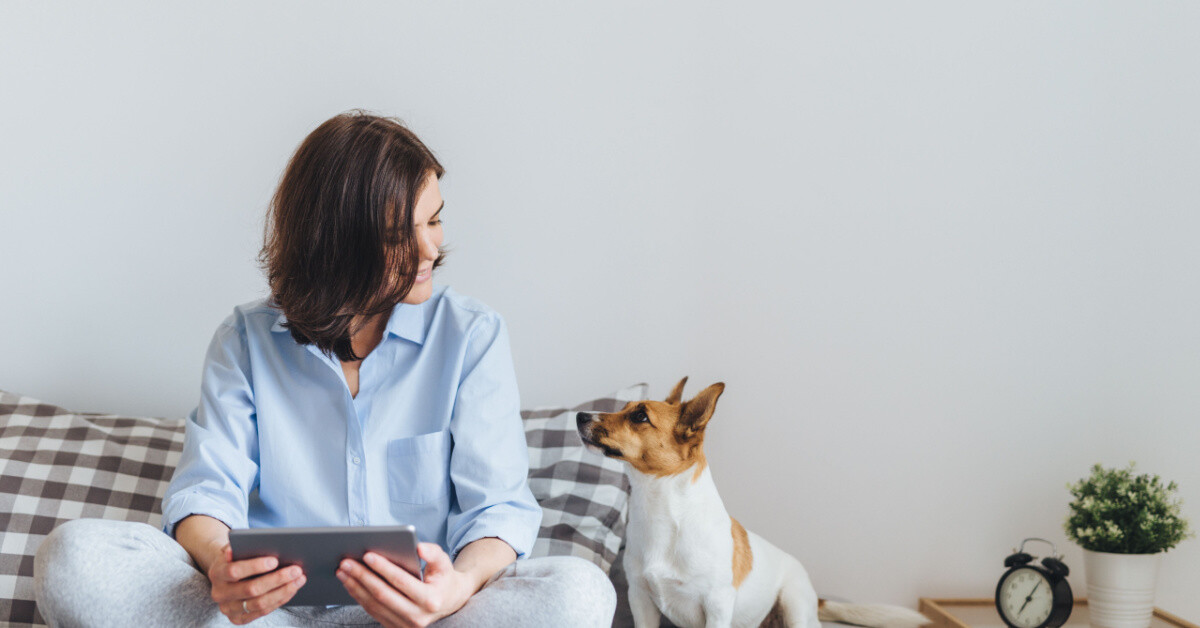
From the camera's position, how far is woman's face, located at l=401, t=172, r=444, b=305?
1.11m

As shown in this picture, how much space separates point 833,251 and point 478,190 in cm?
70

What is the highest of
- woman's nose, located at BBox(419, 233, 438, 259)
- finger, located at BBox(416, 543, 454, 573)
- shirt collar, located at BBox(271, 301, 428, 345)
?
woman's nose, located at BBox(419, 233, 438, 259)

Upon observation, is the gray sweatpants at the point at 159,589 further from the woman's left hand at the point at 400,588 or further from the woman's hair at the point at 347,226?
the woman's hair at the point at 347,226

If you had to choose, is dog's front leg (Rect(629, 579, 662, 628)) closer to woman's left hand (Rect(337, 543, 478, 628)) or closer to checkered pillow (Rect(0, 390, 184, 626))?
woman's left hand (Rect(337, 543, 478, 628))

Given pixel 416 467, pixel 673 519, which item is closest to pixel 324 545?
pixel 416 467

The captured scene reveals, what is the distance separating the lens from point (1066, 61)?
5.50 feet

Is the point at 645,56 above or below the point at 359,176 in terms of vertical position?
above

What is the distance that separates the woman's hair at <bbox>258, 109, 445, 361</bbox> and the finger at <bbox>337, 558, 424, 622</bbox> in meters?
0.38

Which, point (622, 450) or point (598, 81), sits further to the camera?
point (598, 81)

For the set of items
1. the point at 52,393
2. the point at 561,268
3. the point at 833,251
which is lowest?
the point at 52,393

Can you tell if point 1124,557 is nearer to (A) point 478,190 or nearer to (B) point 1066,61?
(B) point 1066,61

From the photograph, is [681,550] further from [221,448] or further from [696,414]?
[221,448]

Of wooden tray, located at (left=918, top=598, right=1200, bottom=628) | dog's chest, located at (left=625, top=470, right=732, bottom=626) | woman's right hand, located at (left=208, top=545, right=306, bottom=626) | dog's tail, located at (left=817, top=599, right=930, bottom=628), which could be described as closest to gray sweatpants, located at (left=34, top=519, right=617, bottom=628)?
woman's right hand, located at (left=208, top=545, right=306, bottom=626)

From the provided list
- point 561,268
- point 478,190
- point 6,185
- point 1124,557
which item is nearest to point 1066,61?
point 1124,557
